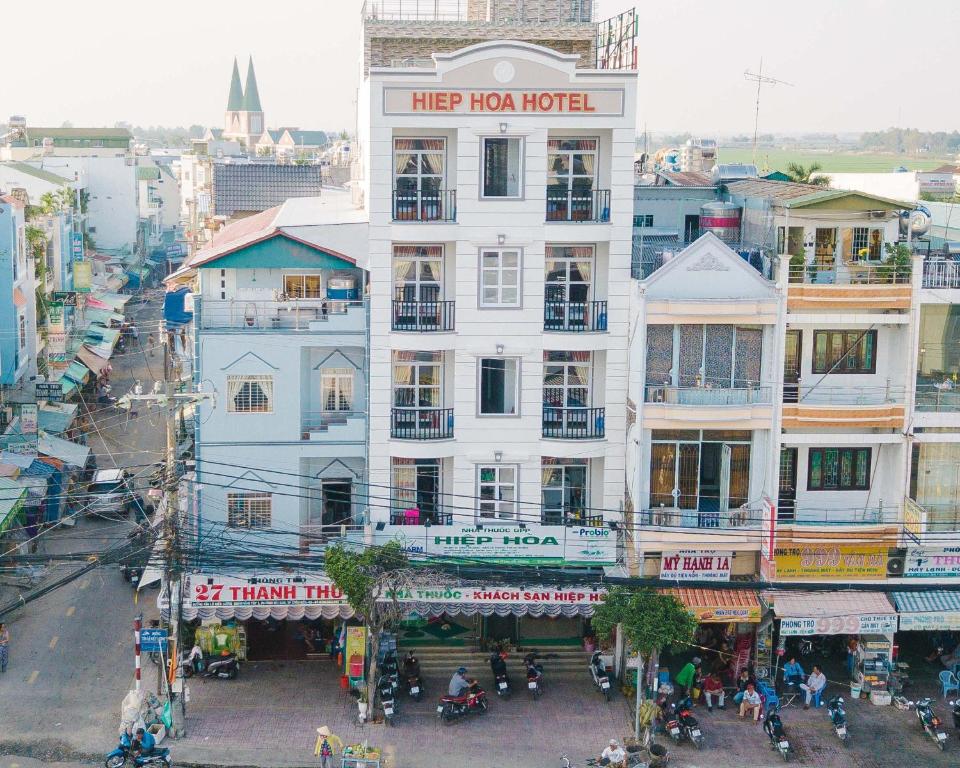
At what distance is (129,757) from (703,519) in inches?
582

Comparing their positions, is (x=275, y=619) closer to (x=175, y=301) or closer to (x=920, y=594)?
(x=175, y=301)

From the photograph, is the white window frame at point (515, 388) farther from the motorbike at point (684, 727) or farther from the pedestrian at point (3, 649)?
the pedestrian at point (3, 649)

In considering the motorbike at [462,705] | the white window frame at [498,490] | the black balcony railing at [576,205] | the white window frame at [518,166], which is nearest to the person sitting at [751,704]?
the motorbike at [462,705]

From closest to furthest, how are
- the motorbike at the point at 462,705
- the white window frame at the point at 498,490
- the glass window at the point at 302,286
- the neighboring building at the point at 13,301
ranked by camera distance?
the motorbike at the point at 462,705, the white window frame at the point at 498,490, the glass window at the point at 302,286, the neighboring building at the point at 13,301

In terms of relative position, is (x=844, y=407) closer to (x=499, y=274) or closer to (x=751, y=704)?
(x=751, y=704)

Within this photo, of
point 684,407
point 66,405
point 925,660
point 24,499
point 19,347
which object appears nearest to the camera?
point 684,407

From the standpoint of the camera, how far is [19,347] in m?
50.9

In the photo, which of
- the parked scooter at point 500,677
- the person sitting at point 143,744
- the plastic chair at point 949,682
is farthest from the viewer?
the plastic chair at point 949,682

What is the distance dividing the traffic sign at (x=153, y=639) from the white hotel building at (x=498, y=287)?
6138 mm

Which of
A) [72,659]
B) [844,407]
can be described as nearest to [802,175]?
[844,407]

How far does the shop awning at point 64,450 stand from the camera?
49.0 metres

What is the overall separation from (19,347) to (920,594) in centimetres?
3437

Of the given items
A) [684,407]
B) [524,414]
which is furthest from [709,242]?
[524,414]

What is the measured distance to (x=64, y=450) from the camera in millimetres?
49844
